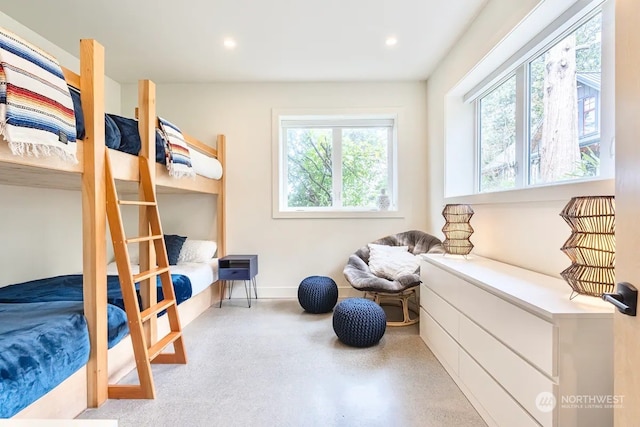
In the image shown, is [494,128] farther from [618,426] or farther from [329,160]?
[618,426]

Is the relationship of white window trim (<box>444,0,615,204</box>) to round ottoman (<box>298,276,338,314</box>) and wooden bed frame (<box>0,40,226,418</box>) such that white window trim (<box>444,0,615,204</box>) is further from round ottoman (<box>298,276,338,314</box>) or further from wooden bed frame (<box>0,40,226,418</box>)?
wooden bed frame (<box>0,40,226,418</box>)

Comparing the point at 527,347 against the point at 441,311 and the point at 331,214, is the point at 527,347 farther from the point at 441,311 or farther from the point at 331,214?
the point at 331,214

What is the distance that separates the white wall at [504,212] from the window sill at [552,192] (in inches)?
0.6

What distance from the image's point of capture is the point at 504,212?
7.54 feet

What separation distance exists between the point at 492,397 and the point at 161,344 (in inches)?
75.7

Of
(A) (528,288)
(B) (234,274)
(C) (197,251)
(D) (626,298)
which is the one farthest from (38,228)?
(D) (626,298)

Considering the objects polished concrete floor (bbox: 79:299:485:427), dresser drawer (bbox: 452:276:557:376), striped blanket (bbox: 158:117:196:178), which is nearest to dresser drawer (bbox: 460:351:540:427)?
polished concrete floor (bbox: 79:299:485:427)

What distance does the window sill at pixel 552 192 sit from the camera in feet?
4.87

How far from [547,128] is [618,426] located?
179 centimetres

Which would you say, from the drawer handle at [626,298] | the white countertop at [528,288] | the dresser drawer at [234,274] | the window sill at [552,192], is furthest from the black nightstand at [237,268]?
the drawer handle at [626,298]

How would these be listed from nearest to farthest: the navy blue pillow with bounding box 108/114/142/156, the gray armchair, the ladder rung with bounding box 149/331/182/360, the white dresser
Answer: the white dresser, the ladder rung with bounding box 149/331/182/360, the navy blue pillow with bounding box 108/114/142/156, the gray armchair

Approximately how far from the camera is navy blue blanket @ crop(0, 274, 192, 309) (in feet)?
6.87

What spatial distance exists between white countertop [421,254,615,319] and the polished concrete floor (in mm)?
705

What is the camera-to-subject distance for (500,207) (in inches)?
92.7
